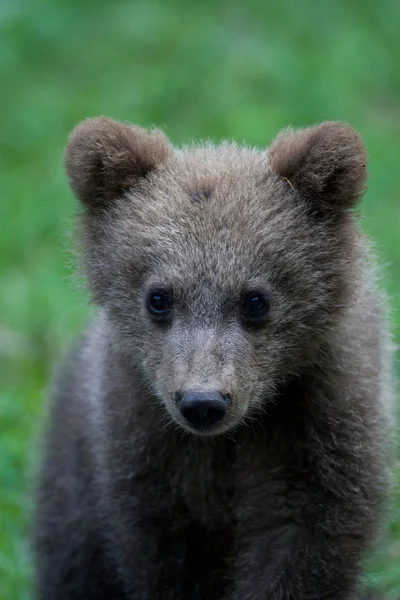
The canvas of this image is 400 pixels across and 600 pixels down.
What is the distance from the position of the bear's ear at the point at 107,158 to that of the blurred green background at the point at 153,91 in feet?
9.30

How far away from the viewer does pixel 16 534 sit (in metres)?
8.12

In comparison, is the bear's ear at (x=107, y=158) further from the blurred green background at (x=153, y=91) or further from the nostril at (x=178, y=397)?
the blurred green background at (x=153, y=91)

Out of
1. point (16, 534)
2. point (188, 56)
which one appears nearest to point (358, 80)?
point (188, 56)

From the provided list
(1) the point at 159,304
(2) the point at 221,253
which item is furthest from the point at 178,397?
(2) the point at 221,253

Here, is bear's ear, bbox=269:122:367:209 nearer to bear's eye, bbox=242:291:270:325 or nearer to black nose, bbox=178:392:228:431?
bear's eye, bbox=242:291:270:325

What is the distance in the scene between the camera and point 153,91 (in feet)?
42.6

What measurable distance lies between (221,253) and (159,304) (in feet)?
1.21

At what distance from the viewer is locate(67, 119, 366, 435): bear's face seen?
6.02 m

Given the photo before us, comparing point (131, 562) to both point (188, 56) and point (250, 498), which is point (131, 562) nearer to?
point (250, 498)

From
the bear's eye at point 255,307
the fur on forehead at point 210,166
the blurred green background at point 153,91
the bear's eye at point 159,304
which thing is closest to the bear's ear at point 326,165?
the fur on forehead at point 210,166

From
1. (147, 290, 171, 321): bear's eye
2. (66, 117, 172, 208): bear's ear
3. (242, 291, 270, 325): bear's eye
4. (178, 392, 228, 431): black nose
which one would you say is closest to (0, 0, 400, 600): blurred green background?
(66, 117, 172, 208): bear's ear

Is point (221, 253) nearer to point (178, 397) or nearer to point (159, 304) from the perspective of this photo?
point (159, 304)

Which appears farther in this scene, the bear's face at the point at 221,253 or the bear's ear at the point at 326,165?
the bear's ear at the point at 326,165

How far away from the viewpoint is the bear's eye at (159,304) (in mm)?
6152
